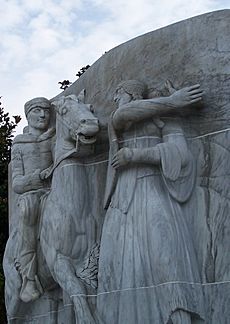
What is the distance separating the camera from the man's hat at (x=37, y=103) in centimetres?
1033

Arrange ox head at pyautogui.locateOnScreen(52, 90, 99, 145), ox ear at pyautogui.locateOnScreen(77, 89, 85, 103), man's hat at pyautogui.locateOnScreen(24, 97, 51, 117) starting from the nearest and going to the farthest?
ox head at pyautogui.locateOnScreen(52, 90, 99, 145)
ox ear at pyautogui.locateOnScreen(77, 89, 85, 103)
man's hat at pyautogui.locateOnScreen(24, 97, 51, 117)

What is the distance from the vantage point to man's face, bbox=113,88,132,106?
8891mm

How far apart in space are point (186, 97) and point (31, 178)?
8.19 feet

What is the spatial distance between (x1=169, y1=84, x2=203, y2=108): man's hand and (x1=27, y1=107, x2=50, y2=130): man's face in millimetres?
2330

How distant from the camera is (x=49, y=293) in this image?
9609 mm

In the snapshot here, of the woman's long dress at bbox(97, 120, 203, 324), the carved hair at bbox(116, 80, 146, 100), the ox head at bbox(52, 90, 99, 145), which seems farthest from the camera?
the ox head at bbox(52, 90, 99, 145)

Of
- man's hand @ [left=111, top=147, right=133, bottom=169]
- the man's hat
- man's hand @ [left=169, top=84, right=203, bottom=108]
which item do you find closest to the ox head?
the man's hat

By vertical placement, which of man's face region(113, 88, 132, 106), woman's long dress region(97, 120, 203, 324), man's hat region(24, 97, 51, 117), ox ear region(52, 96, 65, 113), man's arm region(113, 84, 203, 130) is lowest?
woman's long dress region(97, 120, 203, 324)

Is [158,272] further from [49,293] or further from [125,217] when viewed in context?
[49,293]

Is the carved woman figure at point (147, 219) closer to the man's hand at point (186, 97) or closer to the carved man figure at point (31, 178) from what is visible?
the man's hand at point (186, 97)

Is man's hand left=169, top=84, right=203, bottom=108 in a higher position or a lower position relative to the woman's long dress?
higher

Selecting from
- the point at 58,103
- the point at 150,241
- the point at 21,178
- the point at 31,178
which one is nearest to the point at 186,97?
the point at 150,241

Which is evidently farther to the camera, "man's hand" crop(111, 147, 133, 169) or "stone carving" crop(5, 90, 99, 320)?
"stone carving" crop(5, 90, 99, 320)

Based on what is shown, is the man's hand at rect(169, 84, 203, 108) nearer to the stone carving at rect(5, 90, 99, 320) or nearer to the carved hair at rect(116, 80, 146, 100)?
the carved hair at rect(116, 80, 146, 100)
